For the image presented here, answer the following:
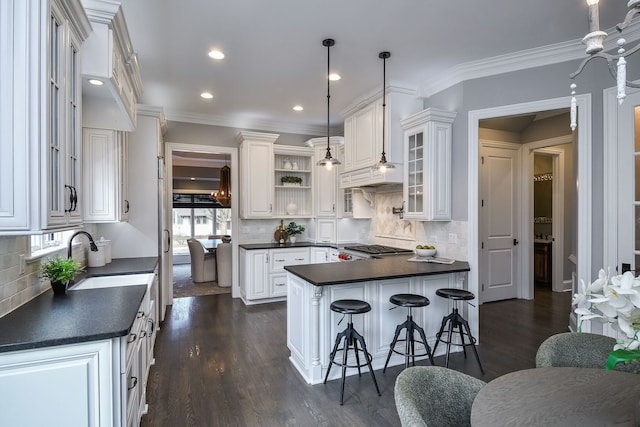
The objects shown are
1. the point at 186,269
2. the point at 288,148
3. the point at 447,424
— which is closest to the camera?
the point at 447,424

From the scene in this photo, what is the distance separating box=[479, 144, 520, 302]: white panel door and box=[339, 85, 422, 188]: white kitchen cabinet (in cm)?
184

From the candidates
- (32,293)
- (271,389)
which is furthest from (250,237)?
(32,293)

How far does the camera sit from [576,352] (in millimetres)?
1794

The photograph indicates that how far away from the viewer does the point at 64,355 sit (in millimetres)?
1440

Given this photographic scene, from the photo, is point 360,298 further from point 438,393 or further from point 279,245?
point 279,245

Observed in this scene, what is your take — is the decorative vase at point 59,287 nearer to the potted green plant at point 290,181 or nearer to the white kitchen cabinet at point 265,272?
the white kitchen cabinet at point 265,272

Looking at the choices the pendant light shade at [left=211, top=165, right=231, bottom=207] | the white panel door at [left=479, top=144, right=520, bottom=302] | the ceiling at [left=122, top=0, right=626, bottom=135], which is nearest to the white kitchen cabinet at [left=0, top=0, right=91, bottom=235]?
the ceiling at [left=122, top=0, right=626, bottom=135]

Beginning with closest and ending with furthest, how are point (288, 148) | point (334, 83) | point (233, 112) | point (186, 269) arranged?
point (334, 83) → point (233, 112) → point (288, 148) → point (186, 269)

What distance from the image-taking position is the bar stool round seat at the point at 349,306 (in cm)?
259

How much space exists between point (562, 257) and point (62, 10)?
7023 millimetres

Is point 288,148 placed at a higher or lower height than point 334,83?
lower

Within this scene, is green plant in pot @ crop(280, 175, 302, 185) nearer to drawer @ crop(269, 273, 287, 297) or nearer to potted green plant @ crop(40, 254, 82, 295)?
drawer @ crop(269, 273, 287, 297)

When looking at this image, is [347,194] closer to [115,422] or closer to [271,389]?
[271,389]

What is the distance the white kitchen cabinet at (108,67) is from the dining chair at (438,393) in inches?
91.2
